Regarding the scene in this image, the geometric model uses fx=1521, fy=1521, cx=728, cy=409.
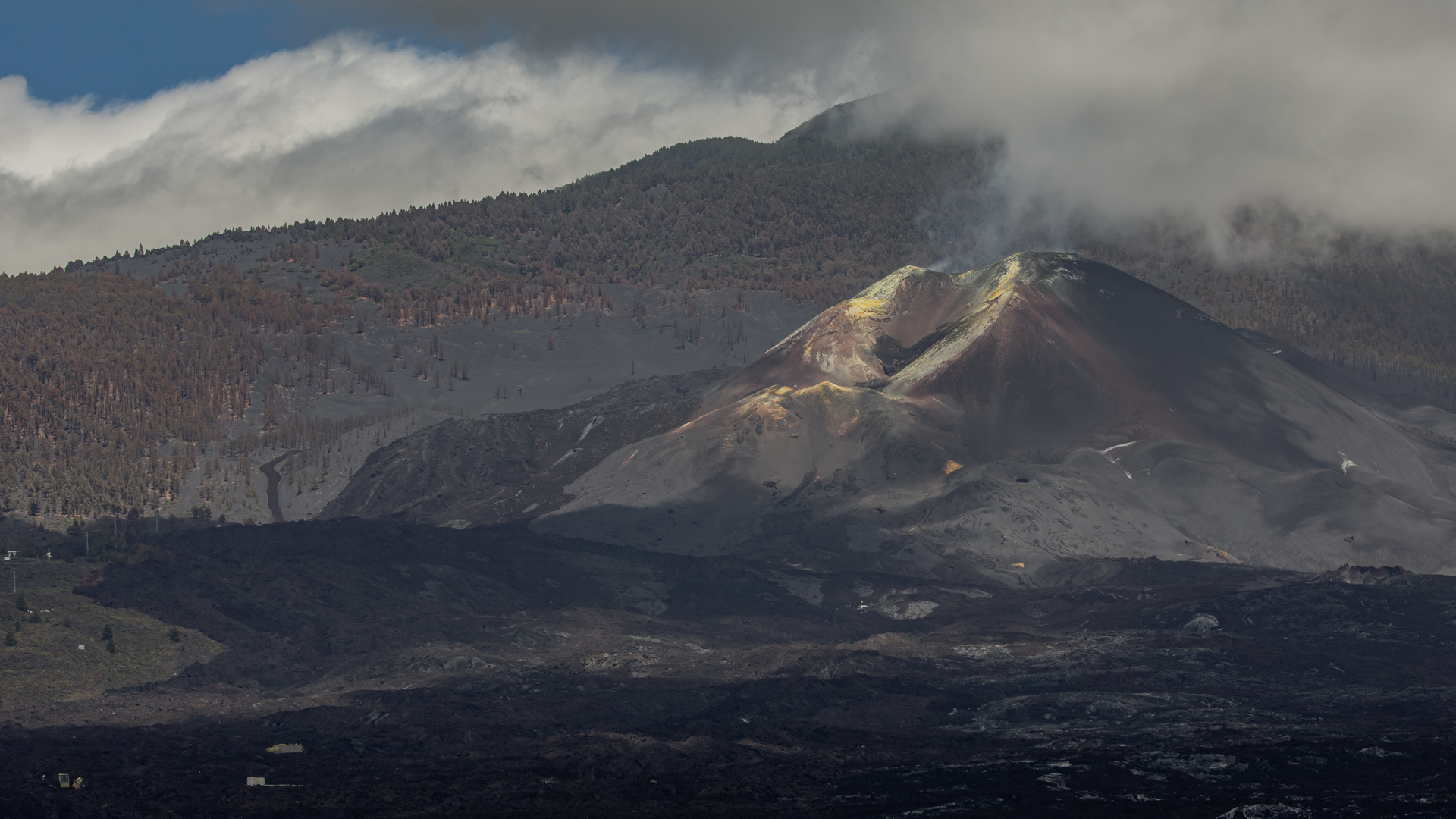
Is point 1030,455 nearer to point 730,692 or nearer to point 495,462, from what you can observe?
point 730,692

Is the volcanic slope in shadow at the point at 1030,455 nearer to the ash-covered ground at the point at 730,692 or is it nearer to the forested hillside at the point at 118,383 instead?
the ash-covered ground at the point at 730,692

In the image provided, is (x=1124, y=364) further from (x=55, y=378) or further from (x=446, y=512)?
(x=55, y=378)

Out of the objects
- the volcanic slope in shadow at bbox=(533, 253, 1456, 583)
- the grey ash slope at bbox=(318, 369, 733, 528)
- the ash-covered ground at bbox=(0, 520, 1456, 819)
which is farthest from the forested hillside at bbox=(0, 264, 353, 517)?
the volcanic slope in shadow at bbox=(533, 253, 1456, 583)

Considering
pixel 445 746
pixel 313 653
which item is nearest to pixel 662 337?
pixel 313 653

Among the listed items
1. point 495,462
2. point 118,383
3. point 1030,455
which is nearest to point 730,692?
point 1030,455

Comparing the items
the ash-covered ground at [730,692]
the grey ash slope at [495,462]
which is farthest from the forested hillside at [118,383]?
the ash-covered ground at [730,692]

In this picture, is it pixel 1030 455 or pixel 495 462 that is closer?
pixel 1030 455
